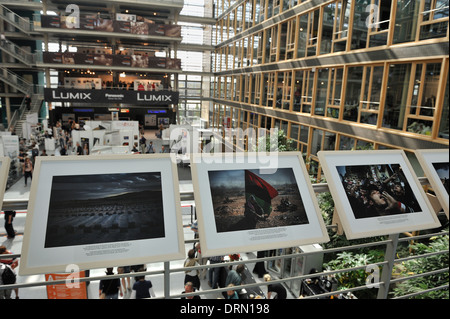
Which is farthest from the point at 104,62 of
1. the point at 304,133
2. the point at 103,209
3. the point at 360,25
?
the point at 103,209

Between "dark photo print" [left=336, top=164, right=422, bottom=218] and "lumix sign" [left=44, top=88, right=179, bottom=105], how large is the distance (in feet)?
78.4

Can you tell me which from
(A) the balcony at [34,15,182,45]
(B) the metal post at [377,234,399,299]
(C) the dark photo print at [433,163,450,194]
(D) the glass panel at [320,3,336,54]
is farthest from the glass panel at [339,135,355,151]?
(A) the balcony at [34,15,182,45]

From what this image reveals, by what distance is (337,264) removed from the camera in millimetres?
6535

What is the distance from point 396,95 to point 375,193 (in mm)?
8202

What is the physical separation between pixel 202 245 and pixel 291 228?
56cm

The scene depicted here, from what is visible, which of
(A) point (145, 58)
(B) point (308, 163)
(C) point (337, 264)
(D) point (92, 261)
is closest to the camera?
(D) point (92, 261)

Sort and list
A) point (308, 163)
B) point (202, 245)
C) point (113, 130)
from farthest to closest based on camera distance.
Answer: point (113, 130)
point (308, 163)
point (202, 245)

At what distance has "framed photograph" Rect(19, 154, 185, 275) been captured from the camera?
1554mm

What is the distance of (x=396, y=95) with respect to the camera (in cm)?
916

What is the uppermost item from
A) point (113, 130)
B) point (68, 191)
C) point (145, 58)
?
point (145, 58)

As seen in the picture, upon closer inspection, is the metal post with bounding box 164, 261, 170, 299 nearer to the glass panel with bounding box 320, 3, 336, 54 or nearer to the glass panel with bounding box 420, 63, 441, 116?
the glass panel with bounding box 420, 63, 441, 116

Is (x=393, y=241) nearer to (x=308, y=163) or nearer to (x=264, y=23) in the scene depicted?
(x=308, y=163)

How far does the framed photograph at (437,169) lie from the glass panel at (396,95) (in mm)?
7254
